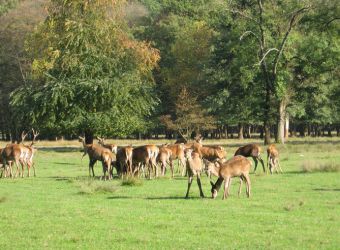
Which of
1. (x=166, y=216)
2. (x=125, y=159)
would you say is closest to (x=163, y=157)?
(x=125, y=159)

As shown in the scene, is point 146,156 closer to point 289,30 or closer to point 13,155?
point 13,155

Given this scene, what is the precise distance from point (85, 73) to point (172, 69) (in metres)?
22.8

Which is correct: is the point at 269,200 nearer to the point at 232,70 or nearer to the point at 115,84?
the point at 115,84

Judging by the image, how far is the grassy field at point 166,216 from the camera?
1156 cm

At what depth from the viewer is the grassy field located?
11.6 metres

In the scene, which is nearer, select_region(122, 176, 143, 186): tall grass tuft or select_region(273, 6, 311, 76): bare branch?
select_region(122, 176, 143, 186): tall grass tuft

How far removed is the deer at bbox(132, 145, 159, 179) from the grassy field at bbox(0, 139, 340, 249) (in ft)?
4.88

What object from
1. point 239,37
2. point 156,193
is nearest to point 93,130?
point 239,37

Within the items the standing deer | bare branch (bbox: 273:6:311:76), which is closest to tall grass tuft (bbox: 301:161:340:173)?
the standing deer

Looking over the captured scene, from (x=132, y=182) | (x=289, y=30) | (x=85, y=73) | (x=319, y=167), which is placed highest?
(x=289, y=30)

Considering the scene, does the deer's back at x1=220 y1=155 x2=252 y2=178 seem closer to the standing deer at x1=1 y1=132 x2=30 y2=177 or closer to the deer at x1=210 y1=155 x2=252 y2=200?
the deer at x1=210 y1=155 x2=252 y2=200

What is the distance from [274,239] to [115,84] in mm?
31875

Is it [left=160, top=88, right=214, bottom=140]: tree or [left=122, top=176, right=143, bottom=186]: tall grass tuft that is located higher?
[left=160, top=88, right=214, bottom=140]: tree

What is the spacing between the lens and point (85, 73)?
143ft
